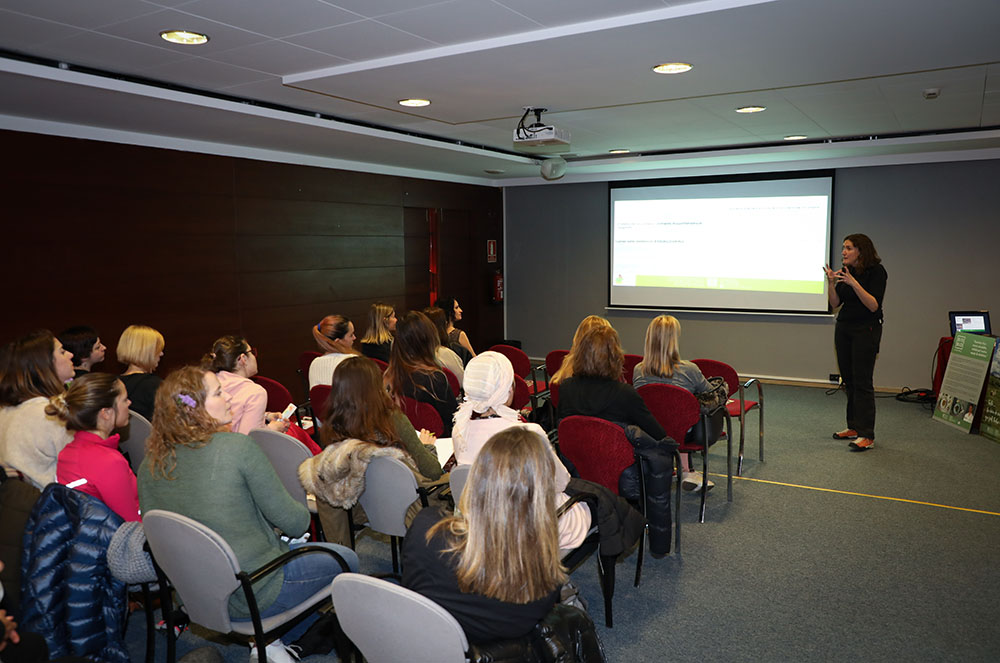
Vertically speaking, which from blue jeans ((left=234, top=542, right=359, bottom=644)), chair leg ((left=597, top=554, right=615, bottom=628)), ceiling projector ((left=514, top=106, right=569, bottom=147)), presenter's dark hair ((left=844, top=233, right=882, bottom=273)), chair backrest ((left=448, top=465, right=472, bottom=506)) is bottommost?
chair leg ((left=597, top=554, right=615, bottom=628))

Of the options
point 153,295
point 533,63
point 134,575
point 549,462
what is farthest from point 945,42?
point 153,295

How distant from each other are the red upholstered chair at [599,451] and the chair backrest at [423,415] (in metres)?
0.79

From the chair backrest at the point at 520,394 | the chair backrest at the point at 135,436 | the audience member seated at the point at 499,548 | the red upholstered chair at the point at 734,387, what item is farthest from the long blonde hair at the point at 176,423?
the red upholstered chair at the point at 734,387

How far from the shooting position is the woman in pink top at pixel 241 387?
12.1 feet

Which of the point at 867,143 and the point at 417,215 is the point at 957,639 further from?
the point at 417,215

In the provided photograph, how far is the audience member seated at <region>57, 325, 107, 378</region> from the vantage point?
4457 mm

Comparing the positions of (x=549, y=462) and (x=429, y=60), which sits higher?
(x=429, y=60)

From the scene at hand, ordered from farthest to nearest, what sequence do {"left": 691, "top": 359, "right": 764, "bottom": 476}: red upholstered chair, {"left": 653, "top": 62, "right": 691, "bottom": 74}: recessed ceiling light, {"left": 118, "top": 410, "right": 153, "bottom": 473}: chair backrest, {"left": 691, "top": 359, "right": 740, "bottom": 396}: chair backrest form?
{"left": 691, "top": 359, "right": 740, "bottom": 396}: chair backrest < {"left": 691, "top": 359, "right": 764, "bottom": 476}: red upholstered chair < {"left": 653, "top": 62, "right": 691, "bottom": 74}: recessed ceiling light < {"left": 118, "top": 410, "right": 153, "bottom": 473}: chair backrest

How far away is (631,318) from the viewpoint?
10.4 meters

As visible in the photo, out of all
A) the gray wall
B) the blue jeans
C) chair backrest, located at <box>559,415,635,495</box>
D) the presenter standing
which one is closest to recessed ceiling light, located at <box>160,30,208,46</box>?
the blue jeans

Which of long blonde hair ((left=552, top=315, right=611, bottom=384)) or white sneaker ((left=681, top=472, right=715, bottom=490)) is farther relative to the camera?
white sneaker ((left=681, top=472, right=715, bottom=490))

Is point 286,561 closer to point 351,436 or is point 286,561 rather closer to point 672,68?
point 351,436

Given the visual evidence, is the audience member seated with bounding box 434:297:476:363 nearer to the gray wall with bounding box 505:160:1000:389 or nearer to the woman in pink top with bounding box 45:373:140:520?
the woman in pink top with bounding box 45:373:140:520

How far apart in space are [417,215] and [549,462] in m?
8.08
